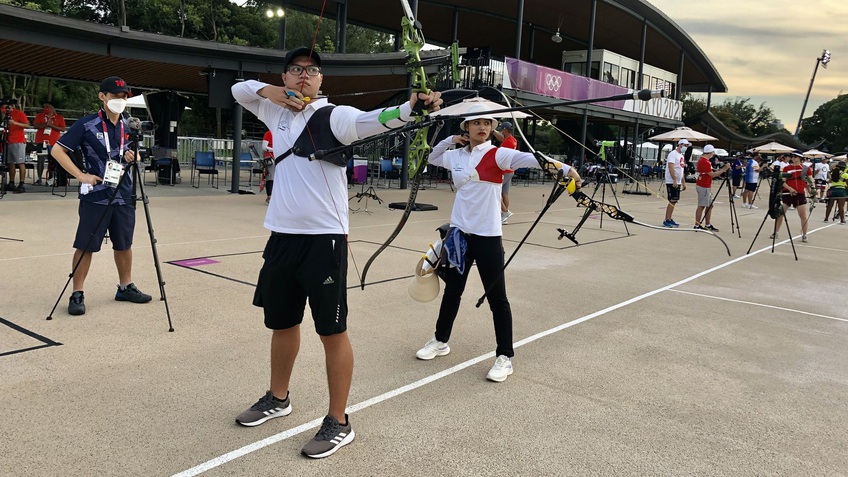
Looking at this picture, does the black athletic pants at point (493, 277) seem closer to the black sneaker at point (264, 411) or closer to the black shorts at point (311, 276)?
the black shorts at point (311, 276)

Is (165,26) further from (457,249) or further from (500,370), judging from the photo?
(500,370)

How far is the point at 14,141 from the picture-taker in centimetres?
1317

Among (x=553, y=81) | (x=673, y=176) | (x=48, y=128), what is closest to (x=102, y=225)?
(x=48, y=128)

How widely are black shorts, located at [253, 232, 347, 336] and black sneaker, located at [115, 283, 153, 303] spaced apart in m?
3.02

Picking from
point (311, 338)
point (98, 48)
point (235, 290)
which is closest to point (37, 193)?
point (98, 48)

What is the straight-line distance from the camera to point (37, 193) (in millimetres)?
13852

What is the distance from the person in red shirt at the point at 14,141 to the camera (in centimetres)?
1294

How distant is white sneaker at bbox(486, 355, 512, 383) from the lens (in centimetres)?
430

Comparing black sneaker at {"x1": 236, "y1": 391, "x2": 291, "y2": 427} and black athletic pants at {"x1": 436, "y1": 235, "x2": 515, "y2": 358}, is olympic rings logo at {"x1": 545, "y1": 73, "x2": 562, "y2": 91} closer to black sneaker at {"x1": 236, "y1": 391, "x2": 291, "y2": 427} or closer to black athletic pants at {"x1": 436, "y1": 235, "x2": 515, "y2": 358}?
black athletic pants at {"x1": 436, "y1": 235, "x2": 515, "y2": 358}

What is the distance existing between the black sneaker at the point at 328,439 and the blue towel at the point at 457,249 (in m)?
1.59

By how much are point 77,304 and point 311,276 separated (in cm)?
326

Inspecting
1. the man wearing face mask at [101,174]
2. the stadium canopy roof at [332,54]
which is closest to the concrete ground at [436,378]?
the man wearing face mask at [101,174]

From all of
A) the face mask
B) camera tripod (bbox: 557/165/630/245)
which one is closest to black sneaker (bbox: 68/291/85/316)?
the face mask

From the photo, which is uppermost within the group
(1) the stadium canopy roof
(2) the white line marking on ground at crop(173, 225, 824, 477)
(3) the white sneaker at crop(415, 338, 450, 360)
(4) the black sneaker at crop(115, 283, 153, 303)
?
(1) the stadium canopy roof
